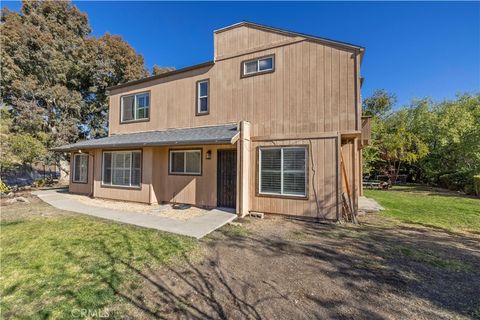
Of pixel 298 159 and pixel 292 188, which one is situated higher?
pixel 298 159

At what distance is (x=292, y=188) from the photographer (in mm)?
7273

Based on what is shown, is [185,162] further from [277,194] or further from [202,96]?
[277,194]

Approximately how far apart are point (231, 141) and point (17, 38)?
2002 cm

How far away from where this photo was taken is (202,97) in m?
9.52

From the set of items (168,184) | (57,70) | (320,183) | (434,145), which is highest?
(57,70)

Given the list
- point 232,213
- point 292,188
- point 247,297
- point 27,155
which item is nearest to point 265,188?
point 292,188

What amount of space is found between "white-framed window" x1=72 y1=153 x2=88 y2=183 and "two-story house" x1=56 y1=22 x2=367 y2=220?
6.24 ft

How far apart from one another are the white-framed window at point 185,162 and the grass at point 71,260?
3.42 m

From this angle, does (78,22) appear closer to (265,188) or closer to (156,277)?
(265,188)

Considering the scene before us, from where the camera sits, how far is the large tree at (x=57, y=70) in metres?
16.3

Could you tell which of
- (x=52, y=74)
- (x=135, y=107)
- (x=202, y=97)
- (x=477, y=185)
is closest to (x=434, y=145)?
(x=477, y=185)

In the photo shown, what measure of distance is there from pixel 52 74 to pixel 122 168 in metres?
14.2

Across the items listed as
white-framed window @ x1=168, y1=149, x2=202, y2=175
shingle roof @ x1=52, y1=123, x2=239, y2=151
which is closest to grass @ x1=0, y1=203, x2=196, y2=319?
shingle roof @ x1=52, y1=123, x2=239, y2=151

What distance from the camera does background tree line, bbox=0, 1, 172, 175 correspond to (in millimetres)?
15883
